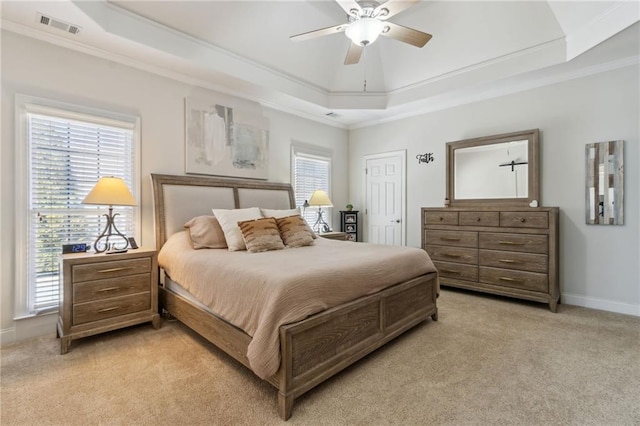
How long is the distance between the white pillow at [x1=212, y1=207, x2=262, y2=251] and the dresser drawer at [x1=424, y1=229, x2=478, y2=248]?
8.13ft

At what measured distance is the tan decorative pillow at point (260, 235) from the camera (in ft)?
9.68

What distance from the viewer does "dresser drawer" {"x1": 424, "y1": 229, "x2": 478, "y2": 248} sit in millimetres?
3941

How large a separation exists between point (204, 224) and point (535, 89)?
441 cm

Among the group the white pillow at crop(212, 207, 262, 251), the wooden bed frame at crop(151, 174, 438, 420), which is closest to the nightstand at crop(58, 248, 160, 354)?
the wooden bed frame at crop(151, 174, 438, 420)

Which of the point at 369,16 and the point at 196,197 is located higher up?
the point at 369,16

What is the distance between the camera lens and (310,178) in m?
5.34

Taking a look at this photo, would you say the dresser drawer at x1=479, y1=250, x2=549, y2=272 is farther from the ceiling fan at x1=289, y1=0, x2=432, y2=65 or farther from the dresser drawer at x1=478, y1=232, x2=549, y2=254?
the ceiling fan at x1=289, y1=0, x2=432, y2=65

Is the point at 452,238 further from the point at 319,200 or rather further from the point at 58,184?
the point at 58,184

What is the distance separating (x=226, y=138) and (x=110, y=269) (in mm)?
2156

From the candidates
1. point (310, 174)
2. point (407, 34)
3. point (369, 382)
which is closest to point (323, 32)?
point (407, 34)

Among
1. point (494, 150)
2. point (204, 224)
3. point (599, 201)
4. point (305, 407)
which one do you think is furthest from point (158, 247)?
point (599, 201)

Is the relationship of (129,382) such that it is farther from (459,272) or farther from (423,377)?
(459,272)

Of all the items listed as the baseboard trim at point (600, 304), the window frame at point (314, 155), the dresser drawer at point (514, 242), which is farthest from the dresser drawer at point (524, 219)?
the window frame at point (314, 155)

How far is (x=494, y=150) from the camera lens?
4.14 meters
